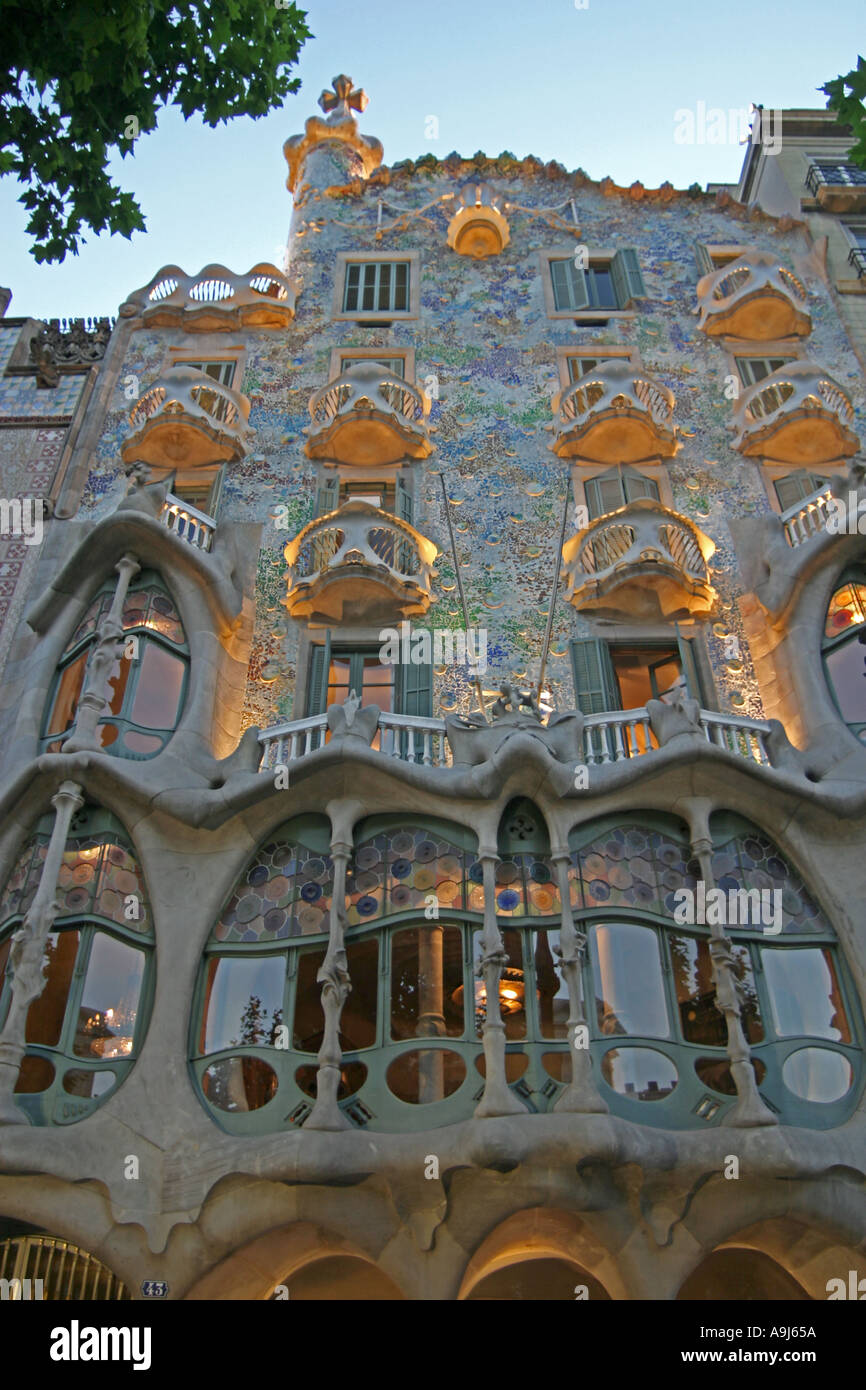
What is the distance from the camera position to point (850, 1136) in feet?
38.2

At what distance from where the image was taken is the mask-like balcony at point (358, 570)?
16.7 meters

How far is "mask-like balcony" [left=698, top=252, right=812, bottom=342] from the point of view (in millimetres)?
21125

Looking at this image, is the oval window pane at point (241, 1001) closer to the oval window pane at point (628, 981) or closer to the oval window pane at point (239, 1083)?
the oval window pane at point (239, 1083)

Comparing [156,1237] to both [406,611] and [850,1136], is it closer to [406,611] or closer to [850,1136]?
[850,1136]

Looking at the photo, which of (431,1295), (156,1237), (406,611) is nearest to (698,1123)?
(431,1295)

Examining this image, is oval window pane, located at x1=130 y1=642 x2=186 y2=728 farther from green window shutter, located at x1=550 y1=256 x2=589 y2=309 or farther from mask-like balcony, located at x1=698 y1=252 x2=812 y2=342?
mask-like balcony, located at x1=698 y1=252 x2=812 y2=342

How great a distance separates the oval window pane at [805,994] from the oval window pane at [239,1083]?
5514mm

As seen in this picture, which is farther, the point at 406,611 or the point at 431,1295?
the point at 406,611

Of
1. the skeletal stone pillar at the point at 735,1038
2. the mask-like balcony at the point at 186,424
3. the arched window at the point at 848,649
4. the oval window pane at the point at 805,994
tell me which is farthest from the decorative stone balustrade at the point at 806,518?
the mask-like balcony at the point at 186,424

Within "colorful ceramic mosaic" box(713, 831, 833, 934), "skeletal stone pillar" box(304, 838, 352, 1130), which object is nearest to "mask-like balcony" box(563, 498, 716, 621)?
"colorful ceramic mosaic" box(713, 831, 833, 934)

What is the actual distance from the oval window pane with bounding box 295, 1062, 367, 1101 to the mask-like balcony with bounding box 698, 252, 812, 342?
50.2ft

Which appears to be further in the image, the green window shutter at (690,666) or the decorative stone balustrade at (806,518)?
the decorative stone balustrade at (806,518)

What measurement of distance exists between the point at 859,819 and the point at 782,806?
A: 0.88 m
